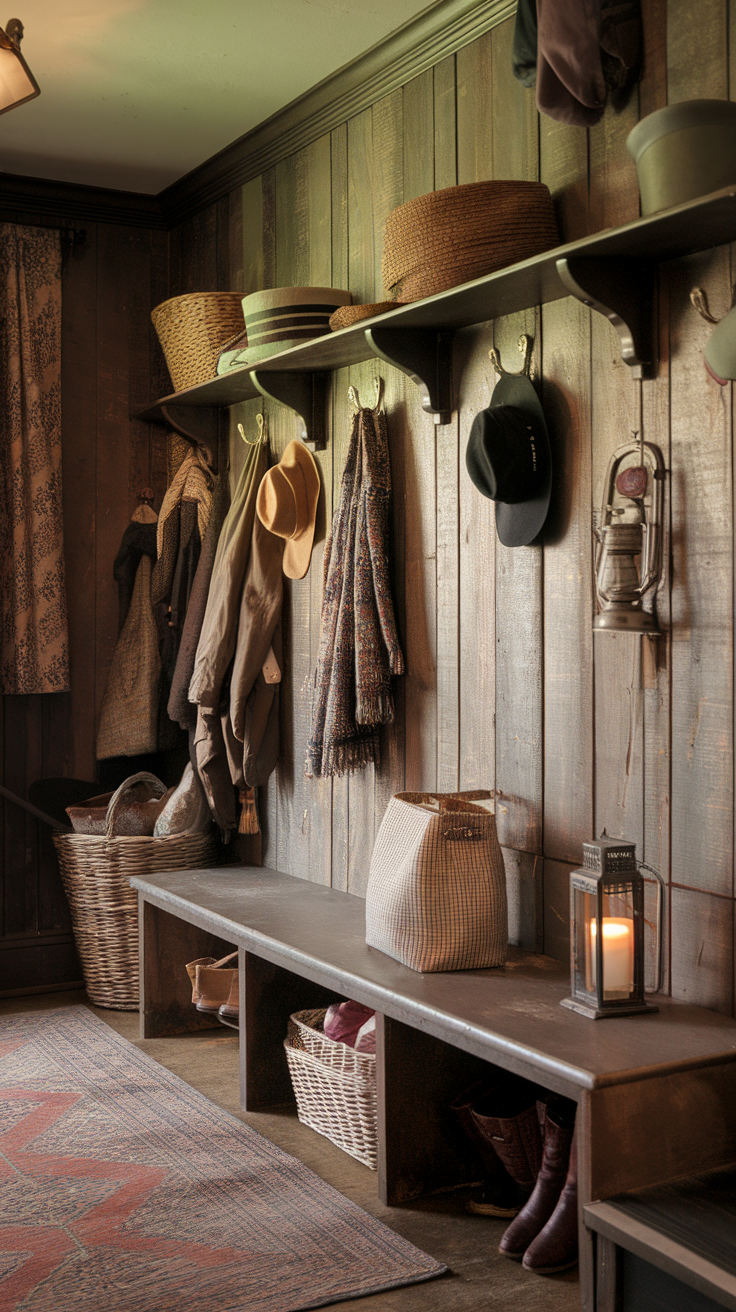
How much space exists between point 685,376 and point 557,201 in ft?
1.82

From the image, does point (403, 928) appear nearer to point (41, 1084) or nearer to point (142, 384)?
point (41, 1084)

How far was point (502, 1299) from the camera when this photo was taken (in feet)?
6.60

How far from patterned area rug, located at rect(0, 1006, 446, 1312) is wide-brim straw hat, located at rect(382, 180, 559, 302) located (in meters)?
1.83

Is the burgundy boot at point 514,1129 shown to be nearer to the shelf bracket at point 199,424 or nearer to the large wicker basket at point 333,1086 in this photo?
the large wicker basket at point 333,1086

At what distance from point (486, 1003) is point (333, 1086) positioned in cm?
61

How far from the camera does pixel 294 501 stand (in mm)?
3297

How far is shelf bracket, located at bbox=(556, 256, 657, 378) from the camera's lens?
2.13 m

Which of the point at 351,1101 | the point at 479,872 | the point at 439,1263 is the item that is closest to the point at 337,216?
the point at 479,872

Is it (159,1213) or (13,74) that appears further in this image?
(13,74)

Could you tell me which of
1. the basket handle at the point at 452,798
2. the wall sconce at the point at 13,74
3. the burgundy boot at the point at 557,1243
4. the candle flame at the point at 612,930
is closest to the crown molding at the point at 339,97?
the wall sconce at the point at 13,74

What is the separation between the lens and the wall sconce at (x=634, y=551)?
84.4 inches

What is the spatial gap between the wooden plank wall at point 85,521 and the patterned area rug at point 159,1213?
0.90m

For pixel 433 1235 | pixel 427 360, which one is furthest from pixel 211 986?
pixel 427 360

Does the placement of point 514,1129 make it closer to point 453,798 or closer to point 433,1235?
point 433,1235
